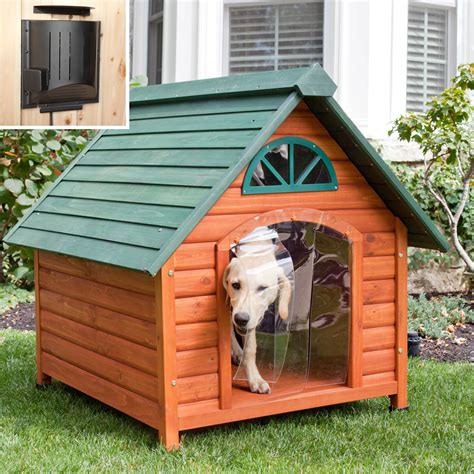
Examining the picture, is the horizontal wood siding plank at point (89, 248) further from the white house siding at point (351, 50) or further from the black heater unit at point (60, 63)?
the white house siding at point (351, 50)

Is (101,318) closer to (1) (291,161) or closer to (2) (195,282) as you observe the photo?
(2) (195,282)

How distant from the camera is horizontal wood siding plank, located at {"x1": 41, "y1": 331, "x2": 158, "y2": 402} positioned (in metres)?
4.44

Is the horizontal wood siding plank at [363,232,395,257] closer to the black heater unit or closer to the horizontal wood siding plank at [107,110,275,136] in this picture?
the horizontal wood siding plank at [107,110,275,136]

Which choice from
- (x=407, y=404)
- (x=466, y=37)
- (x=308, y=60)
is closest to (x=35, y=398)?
(x=407, y=404)

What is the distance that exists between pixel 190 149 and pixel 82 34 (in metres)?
0.76

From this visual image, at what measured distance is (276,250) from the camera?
463 centimetres

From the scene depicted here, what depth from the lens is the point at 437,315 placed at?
7.74 meters

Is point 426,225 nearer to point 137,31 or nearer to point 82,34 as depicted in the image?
point 82,34

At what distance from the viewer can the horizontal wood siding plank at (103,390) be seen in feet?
14.6

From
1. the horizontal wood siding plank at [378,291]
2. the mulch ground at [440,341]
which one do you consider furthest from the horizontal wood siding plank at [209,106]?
the mulch ground at [440,341]

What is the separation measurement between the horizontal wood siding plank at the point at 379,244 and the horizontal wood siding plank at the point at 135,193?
1090 millimetres

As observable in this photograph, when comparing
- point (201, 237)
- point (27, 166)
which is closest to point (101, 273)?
point (201, 237)

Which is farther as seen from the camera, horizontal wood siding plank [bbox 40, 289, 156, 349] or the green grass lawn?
horizontal wood siding plank [bbox 40, 289, 156, 349]

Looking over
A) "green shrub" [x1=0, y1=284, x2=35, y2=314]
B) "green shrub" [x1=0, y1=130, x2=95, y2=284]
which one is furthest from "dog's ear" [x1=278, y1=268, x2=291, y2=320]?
"green shrub" [x1=0, y1=284, x2=35, y2=314]
